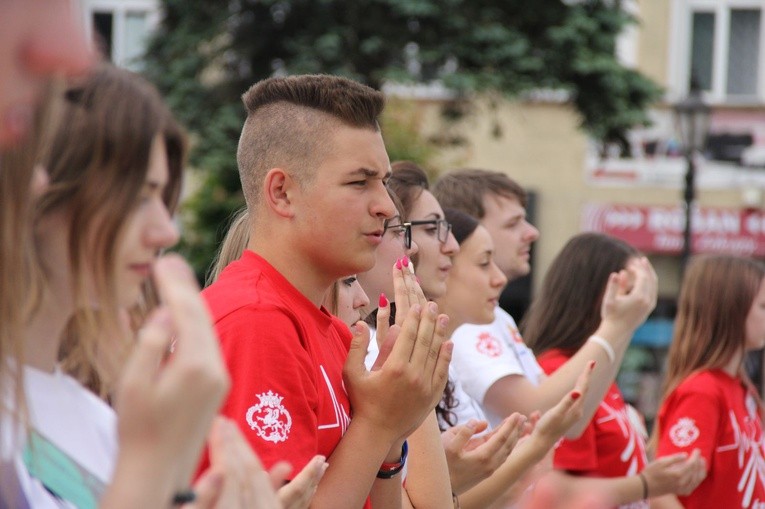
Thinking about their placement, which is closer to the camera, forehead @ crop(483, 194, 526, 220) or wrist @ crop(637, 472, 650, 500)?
wrist @ crop(637, 472, 650, 500)

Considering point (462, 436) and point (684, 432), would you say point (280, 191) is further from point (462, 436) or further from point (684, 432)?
point (684, 432)

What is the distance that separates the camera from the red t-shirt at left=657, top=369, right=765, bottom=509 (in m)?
4.49

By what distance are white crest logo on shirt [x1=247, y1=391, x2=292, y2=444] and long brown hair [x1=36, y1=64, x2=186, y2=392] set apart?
0.70 m

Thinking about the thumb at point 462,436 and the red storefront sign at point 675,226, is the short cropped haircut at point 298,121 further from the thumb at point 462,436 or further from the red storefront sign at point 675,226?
the red storefront sign at point 675,226

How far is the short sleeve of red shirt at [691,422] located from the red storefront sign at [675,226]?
11.7m

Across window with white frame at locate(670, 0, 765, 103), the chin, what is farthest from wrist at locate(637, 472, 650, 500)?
window with white frame at locate(670, 0, 765, 103)

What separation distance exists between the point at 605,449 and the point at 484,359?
694 millimetres

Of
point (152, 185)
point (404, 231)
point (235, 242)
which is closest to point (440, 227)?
point (404, 231)

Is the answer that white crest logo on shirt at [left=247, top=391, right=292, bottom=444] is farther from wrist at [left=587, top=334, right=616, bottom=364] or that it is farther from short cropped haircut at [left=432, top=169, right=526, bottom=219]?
short cropped haircut at [left=432, top=169, right=526, bottom=219]

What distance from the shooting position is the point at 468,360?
401 cm

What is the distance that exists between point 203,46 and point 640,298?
9360 mm

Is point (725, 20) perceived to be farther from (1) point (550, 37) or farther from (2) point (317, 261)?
(2) point (317, 261)

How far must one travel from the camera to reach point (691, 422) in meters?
4.57

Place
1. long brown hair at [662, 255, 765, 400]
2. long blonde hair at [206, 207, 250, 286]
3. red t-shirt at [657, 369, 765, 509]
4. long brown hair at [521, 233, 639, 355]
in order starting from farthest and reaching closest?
long brown hair at [662, 255, 765, 400] < long brown hair at [521, 233, 639, 355] < red t-shirt at [657, 369, 765, 509] < long blonde hair at [206, 207, 250, 286]
